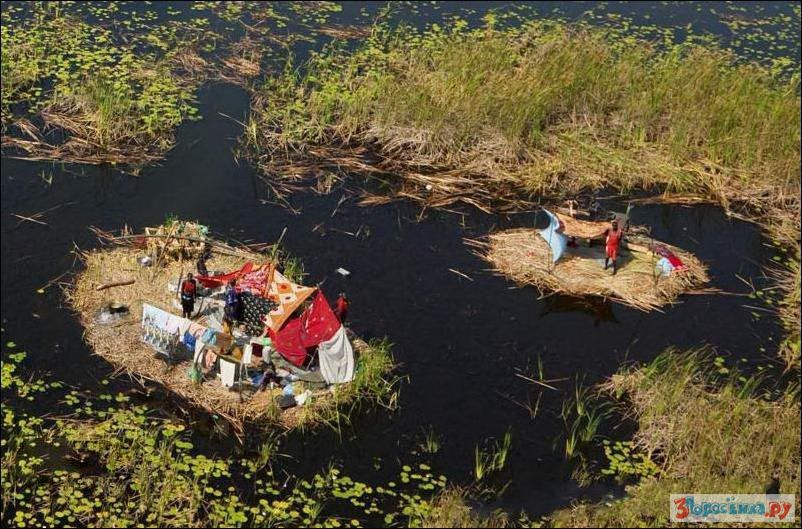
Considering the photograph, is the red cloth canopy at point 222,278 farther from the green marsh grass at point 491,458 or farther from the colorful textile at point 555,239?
the colorful textile at point 555,239

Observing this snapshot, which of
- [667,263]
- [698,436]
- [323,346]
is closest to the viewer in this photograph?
[698,436]

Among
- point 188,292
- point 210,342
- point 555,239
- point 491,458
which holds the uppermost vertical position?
point 555,239

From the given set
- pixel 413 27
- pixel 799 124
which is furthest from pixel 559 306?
pixel 413 27

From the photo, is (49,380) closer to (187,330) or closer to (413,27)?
(187,330)

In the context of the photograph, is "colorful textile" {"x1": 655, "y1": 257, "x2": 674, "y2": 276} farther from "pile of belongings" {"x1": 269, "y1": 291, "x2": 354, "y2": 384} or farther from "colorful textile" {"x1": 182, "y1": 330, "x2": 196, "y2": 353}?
"colorful textile" {"x1": 182, "y1": 330, "x2": 196, "y2": 353}

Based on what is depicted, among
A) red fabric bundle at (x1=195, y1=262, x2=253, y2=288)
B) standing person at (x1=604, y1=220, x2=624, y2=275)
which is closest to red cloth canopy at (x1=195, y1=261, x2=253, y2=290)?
red fabric bundle at (x1=195, y1=262, x2=253, y2=288)

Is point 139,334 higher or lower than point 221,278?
lower

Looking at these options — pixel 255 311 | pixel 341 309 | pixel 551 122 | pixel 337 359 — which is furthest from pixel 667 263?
pixel 255 311

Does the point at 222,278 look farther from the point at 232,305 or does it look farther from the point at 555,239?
the point at 555,239
